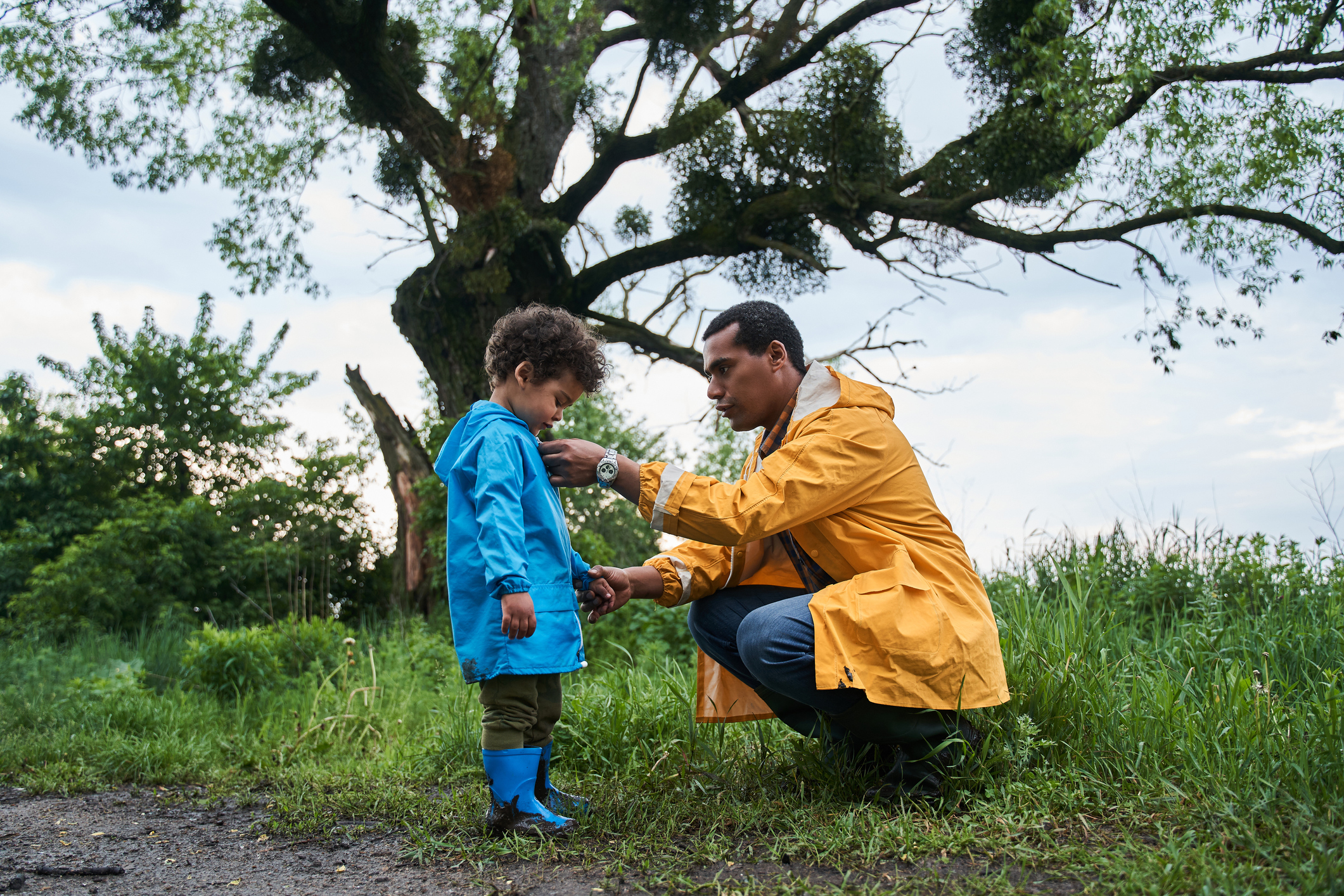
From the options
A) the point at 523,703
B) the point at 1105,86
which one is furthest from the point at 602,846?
the point at 1105,86

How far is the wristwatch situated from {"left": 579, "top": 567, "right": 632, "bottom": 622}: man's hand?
0.39m

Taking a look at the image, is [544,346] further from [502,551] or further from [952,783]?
[952,783]

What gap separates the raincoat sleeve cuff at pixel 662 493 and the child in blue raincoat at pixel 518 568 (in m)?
0.30

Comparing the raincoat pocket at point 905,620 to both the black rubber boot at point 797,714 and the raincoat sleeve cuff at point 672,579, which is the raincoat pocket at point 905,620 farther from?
the raincoat sleeve cuff at point 672,579

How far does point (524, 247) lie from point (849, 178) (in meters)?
3.45

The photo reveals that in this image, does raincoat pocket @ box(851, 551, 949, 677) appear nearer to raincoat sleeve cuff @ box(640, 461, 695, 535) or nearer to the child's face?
raincoat sleeve cuff @ box(640, 461, 695, 535)

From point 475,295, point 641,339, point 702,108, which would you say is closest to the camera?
point 702,108

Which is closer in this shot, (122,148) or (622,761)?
(622,761)

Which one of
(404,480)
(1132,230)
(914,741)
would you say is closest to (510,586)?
(914,741)

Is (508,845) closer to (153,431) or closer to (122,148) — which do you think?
(122,148)

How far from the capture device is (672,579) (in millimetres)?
3246

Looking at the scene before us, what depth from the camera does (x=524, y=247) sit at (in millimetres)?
9852

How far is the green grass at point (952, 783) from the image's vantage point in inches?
96.5

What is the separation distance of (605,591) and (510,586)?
60 cm
